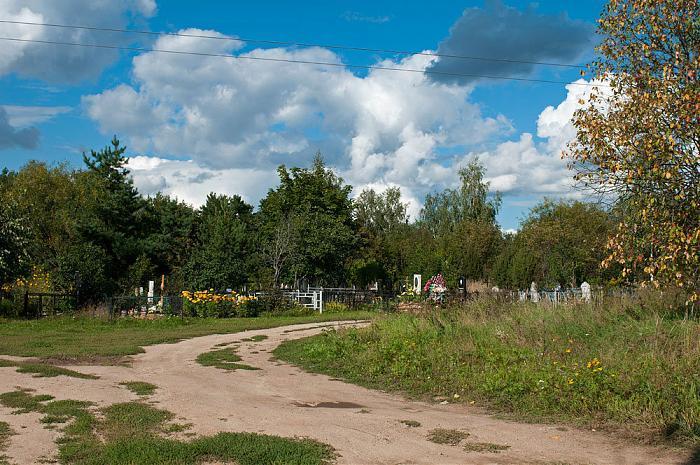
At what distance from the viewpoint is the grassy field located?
843cm

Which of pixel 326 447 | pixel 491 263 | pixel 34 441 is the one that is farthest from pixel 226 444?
pixel 491 263

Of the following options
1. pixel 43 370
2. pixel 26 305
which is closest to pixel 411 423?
pixel 43 370

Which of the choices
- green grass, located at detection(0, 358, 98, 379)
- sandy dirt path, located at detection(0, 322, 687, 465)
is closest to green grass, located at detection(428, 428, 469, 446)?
sandy dirt path, located at detection(0, 322, 687, 465)

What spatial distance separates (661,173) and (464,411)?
5.19 meters

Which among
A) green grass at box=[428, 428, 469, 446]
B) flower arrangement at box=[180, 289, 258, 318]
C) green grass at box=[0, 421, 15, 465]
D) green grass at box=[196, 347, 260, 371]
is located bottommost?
green grass at box=[428, 428, 469, 446]

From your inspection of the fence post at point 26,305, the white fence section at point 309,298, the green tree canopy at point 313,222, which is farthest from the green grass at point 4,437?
the green tree canopy at point 313,222

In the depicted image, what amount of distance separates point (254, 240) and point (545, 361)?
34474mm

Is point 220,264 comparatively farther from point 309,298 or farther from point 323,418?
point 323,418

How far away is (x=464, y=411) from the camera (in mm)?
9375

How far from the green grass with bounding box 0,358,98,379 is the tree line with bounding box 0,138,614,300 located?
1604cm

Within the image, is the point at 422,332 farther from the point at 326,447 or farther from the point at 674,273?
the point at 326,447

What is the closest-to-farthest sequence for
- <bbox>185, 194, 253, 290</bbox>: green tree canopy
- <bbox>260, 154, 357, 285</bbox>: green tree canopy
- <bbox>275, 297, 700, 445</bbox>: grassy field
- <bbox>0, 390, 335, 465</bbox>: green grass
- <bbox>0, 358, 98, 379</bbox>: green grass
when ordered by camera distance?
1. <bbox>0, 390, 335, 465</bbox>: green grass
2. <bbox>275, 297, 700, 445</bbox>: grassy field
3. <bbox>0, 358, 98, 379</bbox>: green grass
4. <bbox>185, 194, 253, 290</bbox>: green tree canopy
5. <bbox>260, 154, 357, 285</bbox>: green tree canopy

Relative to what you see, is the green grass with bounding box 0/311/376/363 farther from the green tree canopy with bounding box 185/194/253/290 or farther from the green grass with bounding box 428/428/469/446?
the green grass with bounding box 428/428/469/446

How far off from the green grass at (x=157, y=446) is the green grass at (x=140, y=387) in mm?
1867
